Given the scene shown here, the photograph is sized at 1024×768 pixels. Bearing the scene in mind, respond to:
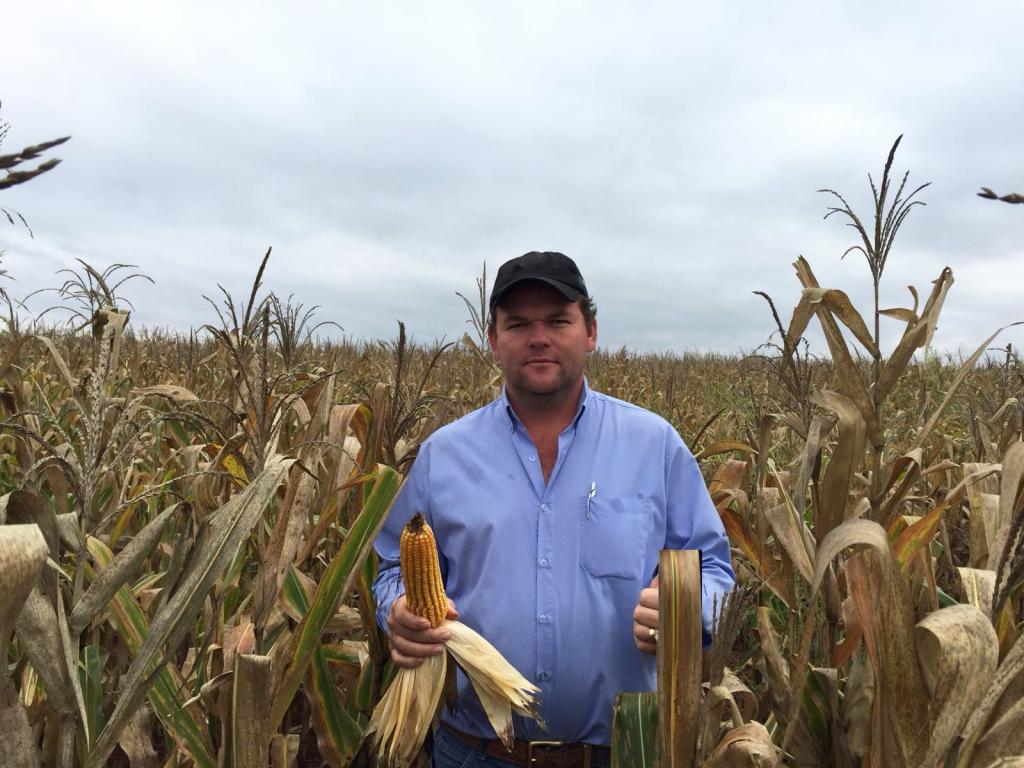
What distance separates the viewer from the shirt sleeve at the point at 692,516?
7.88 ft

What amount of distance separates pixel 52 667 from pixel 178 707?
65 centimetres

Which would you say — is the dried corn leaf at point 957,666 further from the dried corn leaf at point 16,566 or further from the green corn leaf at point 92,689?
the green corn leaf at point 92,689

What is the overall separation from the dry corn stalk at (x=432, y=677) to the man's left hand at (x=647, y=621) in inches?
12.8

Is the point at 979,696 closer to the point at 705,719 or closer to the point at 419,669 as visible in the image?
the point at 705,719

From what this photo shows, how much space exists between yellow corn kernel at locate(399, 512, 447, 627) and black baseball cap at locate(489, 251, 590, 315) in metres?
1.02

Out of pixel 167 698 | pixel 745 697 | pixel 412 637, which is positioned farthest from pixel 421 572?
pixel 745 697

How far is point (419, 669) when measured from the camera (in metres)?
2.02

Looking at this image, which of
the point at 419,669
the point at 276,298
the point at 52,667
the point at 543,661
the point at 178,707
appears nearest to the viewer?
the point at 52,667

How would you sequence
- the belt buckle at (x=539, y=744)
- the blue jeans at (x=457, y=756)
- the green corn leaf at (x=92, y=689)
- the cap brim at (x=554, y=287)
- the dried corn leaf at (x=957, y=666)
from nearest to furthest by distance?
1. the dried corn leaf at (x=957, y=666)
2. the green corn leaf at (x=92, y=689)
3. the belt buckle at (x=539, y=744)
4. the blue jeans at (x=457, y=756)
5. the cap brim at (x=554, y=287)

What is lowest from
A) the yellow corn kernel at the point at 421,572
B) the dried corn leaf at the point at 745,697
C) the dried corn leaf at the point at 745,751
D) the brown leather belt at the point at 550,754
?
the brown leather belt at the point at 550,754

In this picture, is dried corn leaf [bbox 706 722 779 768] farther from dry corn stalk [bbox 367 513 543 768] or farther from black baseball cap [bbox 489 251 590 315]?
black baseball cap [bbox 489 251 590 315]

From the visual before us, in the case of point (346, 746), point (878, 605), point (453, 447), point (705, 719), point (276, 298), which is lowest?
point (346, 746)

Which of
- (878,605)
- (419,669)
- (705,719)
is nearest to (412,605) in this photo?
(419,669)

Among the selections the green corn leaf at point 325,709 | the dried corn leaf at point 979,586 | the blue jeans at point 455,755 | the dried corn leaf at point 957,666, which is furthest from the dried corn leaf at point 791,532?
the green corn leaf at point 325,709
